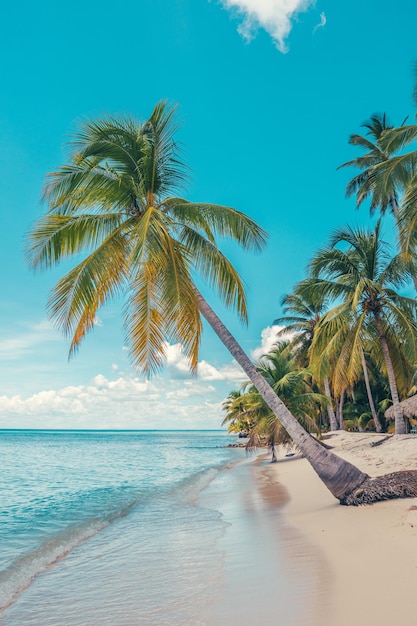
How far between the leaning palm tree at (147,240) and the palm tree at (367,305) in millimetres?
7487

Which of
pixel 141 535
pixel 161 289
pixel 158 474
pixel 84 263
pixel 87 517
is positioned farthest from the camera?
pixel 158 474

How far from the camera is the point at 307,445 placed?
8492 millimetres

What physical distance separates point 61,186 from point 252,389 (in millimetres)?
14193

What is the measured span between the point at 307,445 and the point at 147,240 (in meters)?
4.98

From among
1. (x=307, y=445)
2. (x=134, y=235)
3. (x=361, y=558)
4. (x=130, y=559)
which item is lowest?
(x=130, y=559)

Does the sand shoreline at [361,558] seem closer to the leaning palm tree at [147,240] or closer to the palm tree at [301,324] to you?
the leaning palm tree at [147,240]

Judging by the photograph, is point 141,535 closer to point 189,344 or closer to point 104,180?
point 189,344

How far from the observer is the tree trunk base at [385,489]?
24.4 feet

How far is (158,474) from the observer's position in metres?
21.0

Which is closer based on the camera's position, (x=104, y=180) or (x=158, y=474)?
(x=104, y=180)

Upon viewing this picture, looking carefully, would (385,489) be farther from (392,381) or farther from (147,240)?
(392,381)

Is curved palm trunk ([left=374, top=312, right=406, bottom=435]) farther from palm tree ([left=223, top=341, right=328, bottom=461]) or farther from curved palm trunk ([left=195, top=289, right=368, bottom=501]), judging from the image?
curved palm trunk ([left=195, top=289, right=368, bottom=501])

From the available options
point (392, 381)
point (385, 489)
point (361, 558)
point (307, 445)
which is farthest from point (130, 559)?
point (392, 381)

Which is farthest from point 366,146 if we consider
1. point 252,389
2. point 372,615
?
point 372,615
